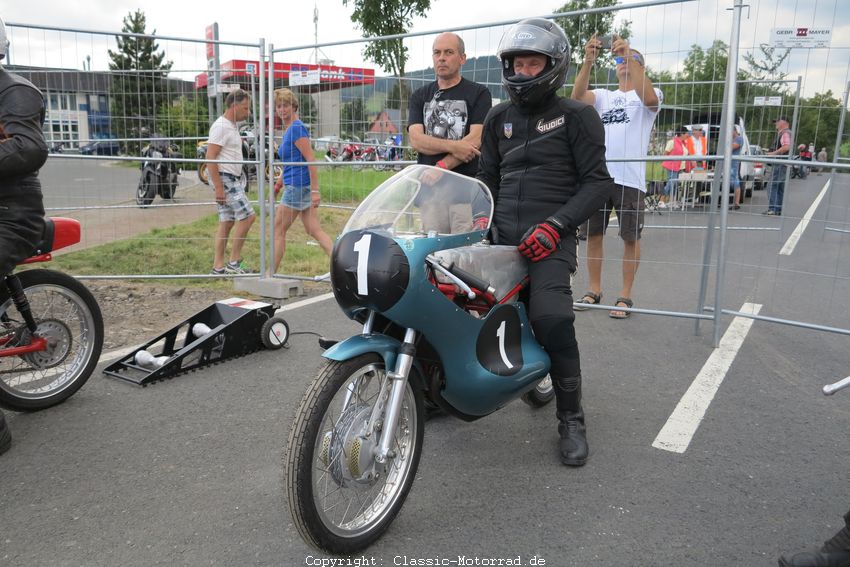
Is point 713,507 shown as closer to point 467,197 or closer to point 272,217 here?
point 467,197

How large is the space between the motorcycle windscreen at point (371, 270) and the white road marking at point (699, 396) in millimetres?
1908

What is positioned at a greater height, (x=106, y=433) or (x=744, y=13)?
(x=744, y=13)

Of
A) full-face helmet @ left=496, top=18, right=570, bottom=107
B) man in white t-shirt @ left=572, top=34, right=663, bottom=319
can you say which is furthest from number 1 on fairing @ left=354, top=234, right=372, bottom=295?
man in white t-shirt @ left=572, top=34, right=663, bottom=319

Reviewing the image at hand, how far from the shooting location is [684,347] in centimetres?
529

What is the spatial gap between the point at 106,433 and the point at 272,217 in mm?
3723

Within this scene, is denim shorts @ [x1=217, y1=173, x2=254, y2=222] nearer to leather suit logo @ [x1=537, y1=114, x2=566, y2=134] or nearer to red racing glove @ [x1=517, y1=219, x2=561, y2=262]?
leather suit logo @ [x1=537, y1=114, x2=566, y2=134]

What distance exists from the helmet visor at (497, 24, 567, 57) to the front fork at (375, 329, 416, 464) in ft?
5.18

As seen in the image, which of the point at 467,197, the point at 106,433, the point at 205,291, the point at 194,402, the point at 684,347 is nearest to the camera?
the point at 467,197

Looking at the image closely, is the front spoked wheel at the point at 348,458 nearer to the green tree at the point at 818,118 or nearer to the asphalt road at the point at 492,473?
the asphalt road at the point at 492,473

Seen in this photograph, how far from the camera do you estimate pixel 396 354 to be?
8.81 ft

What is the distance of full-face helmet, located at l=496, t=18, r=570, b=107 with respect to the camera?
3.19 m

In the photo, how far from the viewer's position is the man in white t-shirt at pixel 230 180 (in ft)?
24.1

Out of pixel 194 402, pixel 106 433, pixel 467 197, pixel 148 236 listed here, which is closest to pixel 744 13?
pixel 467 197

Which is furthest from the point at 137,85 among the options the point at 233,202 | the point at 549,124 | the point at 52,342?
the point at 549,124
